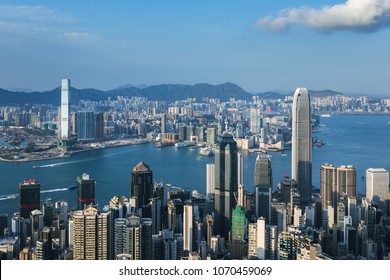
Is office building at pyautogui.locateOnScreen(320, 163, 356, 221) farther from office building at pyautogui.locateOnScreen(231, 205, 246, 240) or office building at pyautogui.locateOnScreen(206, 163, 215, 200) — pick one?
office building at pyautogui.locateOnScreen(206, 163, 215, 200)

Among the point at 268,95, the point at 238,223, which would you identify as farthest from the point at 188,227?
the point at 268,95

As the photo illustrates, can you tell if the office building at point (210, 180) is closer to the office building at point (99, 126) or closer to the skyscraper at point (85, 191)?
the skyscraper at point (85, 191)

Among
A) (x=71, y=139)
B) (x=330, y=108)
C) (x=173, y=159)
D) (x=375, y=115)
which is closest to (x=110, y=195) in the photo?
(x=71, y=139)

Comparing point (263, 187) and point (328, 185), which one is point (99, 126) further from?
point (328, 185)

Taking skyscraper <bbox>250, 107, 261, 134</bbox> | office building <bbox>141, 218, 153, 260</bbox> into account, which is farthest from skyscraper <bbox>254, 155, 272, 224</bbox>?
office building <bbox>141, 218, 153, 260</bbox>

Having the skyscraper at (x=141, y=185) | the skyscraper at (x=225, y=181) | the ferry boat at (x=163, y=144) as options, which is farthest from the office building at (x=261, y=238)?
the ferry boat at (x=163, y=144)
